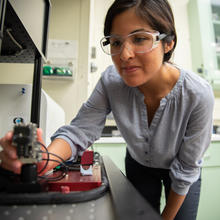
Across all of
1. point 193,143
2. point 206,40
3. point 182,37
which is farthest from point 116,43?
point 182,37

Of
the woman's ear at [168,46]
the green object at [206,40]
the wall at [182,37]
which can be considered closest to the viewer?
the woman's ear at [168,46]

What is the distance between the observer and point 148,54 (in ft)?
1.88

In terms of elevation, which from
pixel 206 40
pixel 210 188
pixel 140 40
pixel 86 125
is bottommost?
pixel 210 188

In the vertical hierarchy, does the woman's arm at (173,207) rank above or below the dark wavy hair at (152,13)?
below

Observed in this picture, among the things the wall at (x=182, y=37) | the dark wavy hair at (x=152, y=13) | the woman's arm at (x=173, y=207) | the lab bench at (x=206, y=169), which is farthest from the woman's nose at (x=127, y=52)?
the wall at (x=182, y=37)

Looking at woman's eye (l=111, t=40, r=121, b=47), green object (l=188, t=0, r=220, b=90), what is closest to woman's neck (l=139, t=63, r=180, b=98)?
woman's eye (l=111, t=40, r=121, b=47)

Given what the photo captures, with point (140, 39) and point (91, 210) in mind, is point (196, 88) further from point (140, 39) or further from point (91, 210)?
point (91, 210)

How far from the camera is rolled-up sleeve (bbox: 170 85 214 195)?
631 mm

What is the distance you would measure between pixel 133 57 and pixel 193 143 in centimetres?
39

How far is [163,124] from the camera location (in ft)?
2.22

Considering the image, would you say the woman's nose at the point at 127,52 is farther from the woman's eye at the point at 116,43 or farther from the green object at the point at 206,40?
the green object at the point at 206,40

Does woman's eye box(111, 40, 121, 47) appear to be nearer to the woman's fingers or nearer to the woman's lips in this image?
the woman's lips

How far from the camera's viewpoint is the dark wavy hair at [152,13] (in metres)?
0.56

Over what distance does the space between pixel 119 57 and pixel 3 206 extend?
1.66ft
